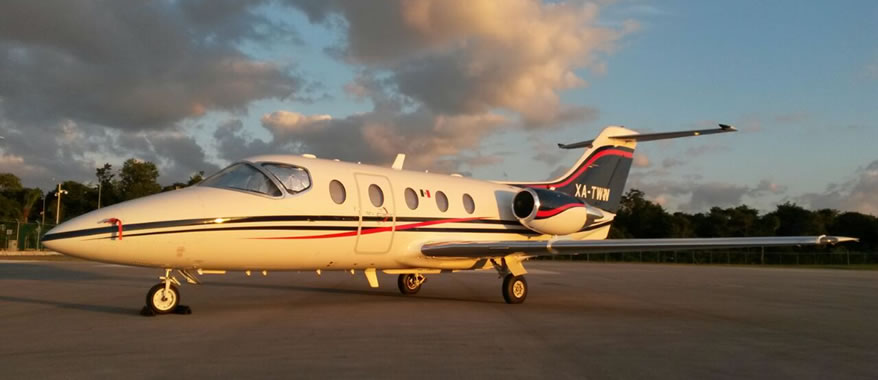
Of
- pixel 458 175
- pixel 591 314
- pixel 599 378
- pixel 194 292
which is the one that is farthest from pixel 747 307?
pixel 194 292

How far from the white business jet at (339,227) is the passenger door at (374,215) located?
0.08ft

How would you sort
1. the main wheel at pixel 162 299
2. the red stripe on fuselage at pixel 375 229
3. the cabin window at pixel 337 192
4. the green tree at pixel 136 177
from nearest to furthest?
the main wheel at pixel 162 299 < the red stripe on fuselage at pixel 375 229 < the cabin window at pixel 337 192 < the green tree at pixel 136 177

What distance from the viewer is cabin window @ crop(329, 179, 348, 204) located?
11469 mm

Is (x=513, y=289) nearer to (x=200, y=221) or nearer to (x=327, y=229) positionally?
(x=327, y=229)

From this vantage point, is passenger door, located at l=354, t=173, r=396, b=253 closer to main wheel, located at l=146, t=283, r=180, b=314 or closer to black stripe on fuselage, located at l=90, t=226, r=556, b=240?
black stripe on fuselage, located at l=90, t=226, r=556, b=240

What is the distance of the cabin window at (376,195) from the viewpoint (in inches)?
479

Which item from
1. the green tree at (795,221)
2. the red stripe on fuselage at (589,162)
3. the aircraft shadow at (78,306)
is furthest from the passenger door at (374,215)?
the green tree at (795,221)

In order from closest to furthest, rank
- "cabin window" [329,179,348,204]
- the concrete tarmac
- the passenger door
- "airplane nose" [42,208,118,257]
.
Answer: the concrete tarmac
"airplane nose" [42,208,118,257]
"cabin window" [329,179,348,204]
the passenger door

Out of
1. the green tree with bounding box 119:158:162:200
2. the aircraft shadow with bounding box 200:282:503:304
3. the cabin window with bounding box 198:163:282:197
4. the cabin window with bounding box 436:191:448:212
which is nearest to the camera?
the cabin window with bounding box 198:163:282:197

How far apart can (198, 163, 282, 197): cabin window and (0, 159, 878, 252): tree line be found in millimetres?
61160

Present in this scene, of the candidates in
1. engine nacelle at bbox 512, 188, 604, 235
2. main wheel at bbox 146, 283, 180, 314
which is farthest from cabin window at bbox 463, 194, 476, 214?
main wheel at bbox 146, 283, 180, 314

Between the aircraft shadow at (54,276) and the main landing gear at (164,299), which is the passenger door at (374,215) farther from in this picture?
the aircraft shadow at (54,276)

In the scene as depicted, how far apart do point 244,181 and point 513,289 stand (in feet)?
19.2

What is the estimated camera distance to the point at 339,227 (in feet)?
37.3
